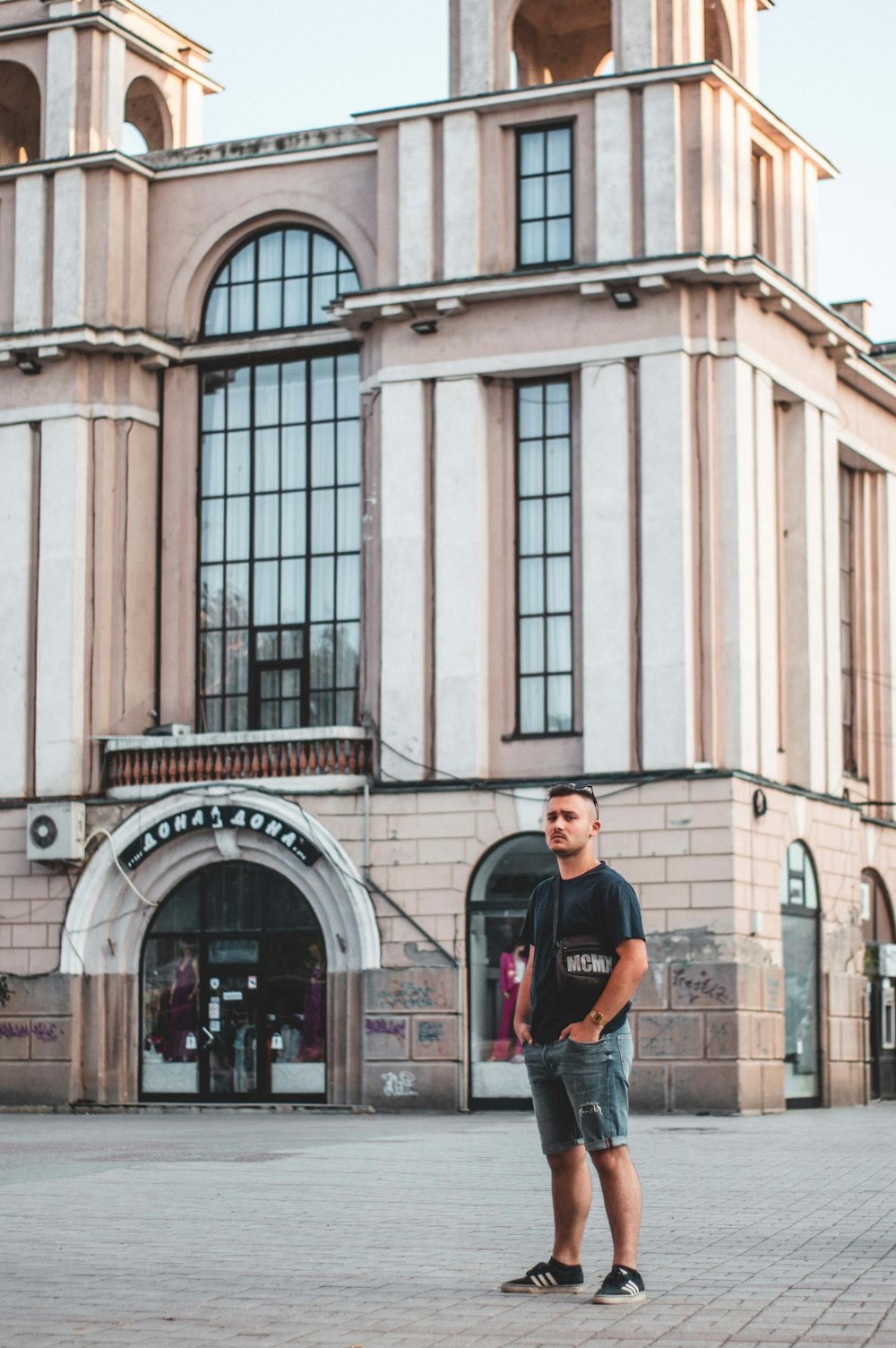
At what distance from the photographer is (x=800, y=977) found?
1310 inches

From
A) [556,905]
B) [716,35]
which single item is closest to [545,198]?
[716,35]

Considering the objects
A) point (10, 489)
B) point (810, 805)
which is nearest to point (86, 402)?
point (10, 489)

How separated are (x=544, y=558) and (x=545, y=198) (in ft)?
18.0

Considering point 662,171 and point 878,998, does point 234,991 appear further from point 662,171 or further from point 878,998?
point 662,171

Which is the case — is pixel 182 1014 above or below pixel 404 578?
below

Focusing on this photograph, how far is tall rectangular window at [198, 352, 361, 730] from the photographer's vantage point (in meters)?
34.3

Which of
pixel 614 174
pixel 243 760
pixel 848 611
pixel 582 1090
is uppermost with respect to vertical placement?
pixel 614 174

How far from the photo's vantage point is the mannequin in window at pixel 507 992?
31.3 meters

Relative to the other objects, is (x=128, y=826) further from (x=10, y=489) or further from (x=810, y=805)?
(x=810, y=805)

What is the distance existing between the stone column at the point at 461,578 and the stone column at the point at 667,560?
2.49 meters

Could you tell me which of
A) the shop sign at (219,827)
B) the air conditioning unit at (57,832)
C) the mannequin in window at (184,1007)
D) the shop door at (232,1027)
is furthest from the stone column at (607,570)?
the air conditioning unit at (57,832)

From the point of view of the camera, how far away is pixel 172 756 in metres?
33.1

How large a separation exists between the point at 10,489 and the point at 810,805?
13.6m

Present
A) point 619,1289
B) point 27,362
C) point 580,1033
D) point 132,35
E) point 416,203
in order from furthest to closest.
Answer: point 132,35, point 27,362, point 416,203, point 580,1033, point 619,1289
